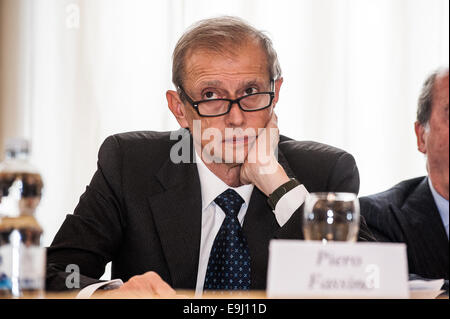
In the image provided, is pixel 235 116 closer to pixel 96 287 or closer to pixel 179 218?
pixel 179 218

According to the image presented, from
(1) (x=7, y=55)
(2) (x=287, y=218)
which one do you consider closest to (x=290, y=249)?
(2) (x=287, y=218)

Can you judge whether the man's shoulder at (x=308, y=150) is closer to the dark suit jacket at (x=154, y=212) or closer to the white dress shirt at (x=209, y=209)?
the dark suit jacket at (x=154, y=212)

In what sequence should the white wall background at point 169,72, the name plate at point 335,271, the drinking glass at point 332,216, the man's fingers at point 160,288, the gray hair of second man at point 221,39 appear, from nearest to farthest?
the name plate at point 335,271 → the drinking glass at point 332,216 → the man's fingers at point 160,288 → the gray hair of second man at point 221,39 → the white wall background at point 169,72

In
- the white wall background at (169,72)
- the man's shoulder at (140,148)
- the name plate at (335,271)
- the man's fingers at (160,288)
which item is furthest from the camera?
the white wall background at (169,72)

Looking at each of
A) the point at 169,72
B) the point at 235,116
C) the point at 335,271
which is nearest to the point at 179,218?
the point at 235,116

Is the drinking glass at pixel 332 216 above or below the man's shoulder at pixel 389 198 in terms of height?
above

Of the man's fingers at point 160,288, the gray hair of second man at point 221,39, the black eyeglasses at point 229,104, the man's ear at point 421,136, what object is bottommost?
the man's fingers at point 160,288

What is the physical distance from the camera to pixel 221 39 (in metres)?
1.72

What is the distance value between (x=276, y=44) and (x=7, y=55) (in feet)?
4.20

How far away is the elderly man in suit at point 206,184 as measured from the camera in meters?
1.60

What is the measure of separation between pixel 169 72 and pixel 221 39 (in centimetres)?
129

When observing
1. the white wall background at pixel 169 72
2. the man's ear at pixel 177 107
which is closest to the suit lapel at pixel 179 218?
the man's ear at pixel 177 107

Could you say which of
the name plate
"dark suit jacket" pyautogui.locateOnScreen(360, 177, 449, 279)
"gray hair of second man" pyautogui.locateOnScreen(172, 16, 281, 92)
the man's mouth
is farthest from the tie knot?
the name plate

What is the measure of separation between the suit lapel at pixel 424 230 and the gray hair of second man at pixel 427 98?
24cm
